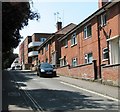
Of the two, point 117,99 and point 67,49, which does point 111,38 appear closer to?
point 117,99

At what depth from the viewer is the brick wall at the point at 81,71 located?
94.9 ft

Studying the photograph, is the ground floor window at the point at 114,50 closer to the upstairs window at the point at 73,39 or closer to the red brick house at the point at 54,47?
the upstairs window at the point at 73,39

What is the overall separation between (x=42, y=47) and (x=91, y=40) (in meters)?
39.3

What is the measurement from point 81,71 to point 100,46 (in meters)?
2.92

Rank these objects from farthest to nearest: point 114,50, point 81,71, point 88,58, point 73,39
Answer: point 73,39 < point 88,58 < point 81,71 < point 114,50

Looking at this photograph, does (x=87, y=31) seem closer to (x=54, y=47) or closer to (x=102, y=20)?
(x=102, y=20)

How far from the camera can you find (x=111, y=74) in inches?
925

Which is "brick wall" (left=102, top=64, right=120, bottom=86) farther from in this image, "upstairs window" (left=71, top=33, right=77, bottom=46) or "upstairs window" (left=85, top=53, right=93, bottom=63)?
"upstairs window" (left=71, top=33, right=77, bottom=46)

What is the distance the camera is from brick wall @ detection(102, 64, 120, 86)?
22.3m

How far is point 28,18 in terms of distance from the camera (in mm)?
18953

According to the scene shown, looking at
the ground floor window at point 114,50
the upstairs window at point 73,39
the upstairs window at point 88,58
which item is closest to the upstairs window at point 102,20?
the ground floor window at point 114,50

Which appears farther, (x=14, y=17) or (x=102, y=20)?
(x=102, y=20)

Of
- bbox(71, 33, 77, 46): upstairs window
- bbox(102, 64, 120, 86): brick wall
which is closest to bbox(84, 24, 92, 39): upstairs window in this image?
bbox(71, 33, 77, 46): upstairs window

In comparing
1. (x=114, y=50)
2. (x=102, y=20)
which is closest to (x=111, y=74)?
(x=114, y=50)
